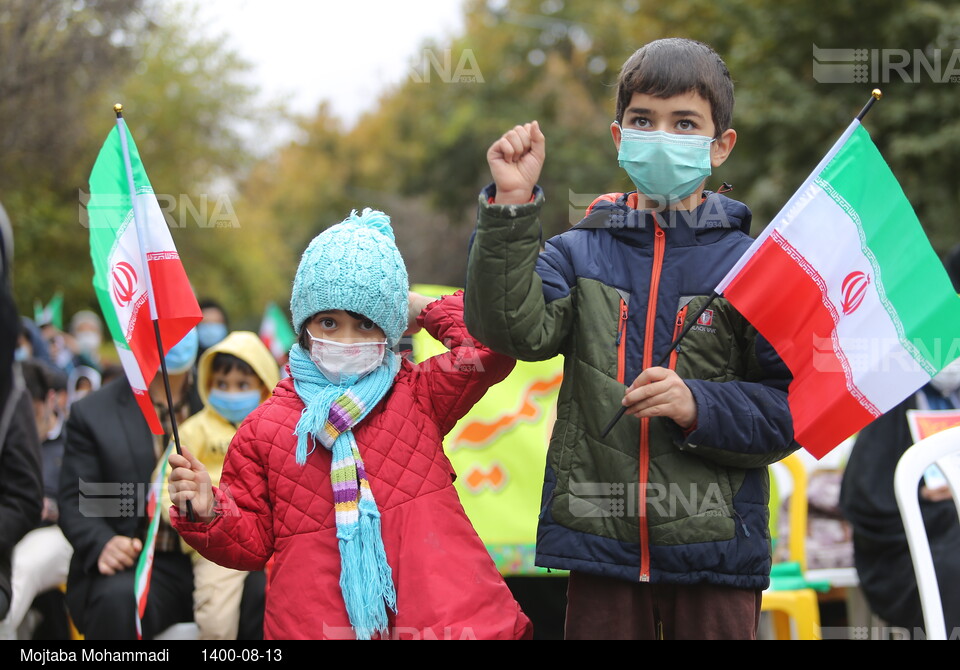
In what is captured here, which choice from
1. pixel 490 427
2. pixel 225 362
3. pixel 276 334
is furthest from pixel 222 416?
pixel 276 334

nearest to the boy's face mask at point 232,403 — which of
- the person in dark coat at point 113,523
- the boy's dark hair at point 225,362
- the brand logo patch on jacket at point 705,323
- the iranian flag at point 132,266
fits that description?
the boy's dark hair at point 225,362

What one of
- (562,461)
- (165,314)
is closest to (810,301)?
(562,461)

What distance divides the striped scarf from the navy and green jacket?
0.41 metres

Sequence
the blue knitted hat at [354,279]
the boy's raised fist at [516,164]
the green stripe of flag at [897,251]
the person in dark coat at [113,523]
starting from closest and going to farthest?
the boy's raised fist at [516,164] → the green stripe of flag at [897,251] → the blue knitted hat at [354,279] → the person in dark coat at [113,523]

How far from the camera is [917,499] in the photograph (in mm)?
3049

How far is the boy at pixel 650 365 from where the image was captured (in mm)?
2361

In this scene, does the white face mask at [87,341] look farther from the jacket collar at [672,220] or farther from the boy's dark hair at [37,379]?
the jacket collar at [672,220]

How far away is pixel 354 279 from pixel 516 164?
2.01 feet

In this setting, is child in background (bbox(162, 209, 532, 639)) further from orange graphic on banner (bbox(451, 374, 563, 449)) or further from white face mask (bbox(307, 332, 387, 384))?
orange graphic on banner (bbox(451, 374, 563, 449))

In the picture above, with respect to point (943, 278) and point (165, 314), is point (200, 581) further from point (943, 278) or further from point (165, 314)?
point (943, 278)

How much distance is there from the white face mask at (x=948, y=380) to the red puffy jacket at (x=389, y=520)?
85.7 inches

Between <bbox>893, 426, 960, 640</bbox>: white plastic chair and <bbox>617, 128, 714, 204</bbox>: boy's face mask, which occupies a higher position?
<bbox>617, 128, 714, 204</bbox>: boy's face mask

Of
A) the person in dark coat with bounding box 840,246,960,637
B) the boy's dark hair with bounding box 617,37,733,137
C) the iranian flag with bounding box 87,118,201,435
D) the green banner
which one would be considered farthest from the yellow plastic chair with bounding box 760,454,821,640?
the iranian flag with bounding box 87,118,201,435

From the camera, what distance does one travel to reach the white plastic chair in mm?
2879
